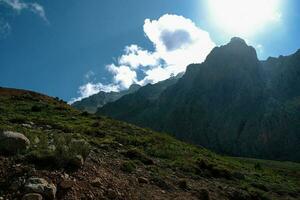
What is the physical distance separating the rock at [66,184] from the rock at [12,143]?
238cm

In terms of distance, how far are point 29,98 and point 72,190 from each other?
37.6 meters

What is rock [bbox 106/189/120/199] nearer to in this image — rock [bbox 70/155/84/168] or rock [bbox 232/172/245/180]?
rock [bbox 70/155/84/168]

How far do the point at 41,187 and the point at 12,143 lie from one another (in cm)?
300

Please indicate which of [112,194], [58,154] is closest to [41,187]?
[58,154]

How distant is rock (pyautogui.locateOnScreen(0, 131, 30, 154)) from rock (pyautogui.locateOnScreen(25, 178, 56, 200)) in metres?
2.34

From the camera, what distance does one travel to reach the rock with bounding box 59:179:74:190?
12008 mm

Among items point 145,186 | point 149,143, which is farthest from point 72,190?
point 149,143

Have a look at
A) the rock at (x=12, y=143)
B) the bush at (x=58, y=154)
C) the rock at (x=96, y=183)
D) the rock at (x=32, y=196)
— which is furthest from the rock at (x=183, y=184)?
the rock at (x=32, y=196)

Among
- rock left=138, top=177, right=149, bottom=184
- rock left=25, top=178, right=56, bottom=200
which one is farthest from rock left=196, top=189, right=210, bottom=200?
rock left=25, top=178, right=56, bottom=200

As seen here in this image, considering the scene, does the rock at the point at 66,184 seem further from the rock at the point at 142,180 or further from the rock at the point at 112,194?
the rock at the point at 142,180

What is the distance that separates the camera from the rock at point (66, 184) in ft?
39.4

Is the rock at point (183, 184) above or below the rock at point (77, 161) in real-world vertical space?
below

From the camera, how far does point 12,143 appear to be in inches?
535

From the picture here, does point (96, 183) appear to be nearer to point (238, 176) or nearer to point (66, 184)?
point (66, 184)
